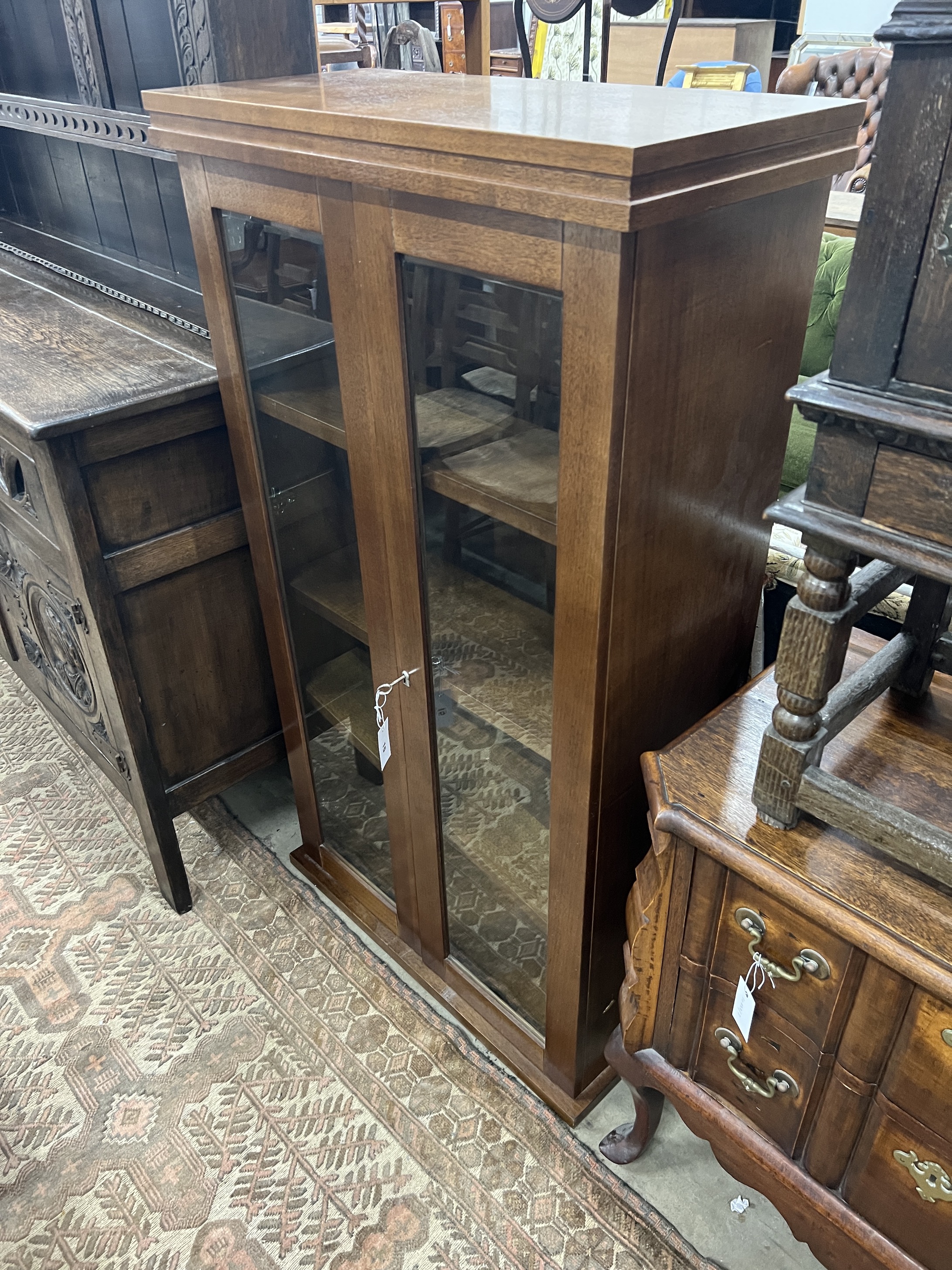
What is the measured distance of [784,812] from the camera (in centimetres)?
73

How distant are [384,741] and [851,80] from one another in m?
2.58

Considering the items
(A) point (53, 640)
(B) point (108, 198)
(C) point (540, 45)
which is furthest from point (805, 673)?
(C) point (540, 45)

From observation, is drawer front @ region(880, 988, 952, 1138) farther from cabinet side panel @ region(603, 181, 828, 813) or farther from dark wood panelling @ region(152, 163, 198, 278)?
dark wood panelling @ region(152, 163, 198, 278)

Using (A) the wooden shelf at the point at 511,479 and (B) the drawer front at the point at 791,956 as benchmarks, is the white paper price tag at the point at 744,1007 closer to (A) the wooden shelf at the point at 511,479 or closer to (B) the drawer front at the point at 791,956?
(B) the drawer front at the point at 791,956

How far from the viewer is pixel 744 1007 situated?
79 cm

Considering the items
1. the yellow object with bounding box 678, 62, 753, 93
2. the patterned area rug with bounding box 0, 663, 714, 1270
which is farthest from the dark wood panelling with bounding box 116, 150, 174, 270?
the yellow object with bounding box 678, 62, 753, 93

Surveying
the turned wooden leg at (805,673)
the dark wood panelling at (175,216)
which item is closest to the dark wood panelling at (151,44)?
the dark wood panelling at (175,216)

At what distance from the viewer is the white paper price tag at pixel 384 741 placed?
1.08 meters

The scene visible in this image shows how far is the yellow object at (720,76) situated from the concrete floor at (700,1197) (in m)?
2.53

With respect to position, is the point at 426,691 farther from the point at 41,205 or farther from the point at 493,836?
the point at 41,205

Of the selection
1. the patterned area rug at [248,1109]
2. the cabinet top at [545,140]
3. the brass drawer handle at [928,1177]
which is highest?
the cabinet top at [545,140]

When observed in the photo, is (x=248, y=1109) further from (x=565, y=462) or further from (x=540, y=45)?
(x=540, y=45)

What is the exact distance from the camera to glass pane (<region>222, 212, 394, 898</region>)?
0.90 metres

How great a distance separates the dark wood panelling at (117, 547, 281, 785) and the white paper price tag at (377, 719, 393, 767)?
34cm
